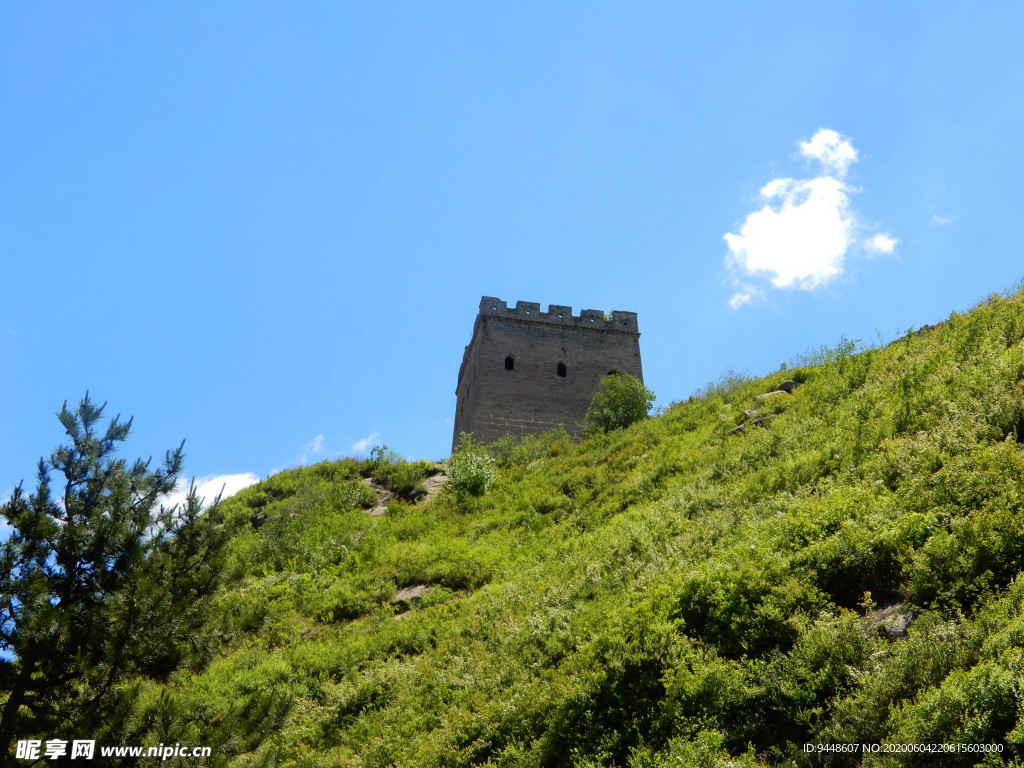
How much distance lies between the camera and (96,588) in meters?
8.29

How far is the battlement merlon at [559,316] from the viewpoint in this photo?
33.1 m

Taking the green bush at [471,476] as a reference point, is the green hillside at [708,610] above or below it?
below

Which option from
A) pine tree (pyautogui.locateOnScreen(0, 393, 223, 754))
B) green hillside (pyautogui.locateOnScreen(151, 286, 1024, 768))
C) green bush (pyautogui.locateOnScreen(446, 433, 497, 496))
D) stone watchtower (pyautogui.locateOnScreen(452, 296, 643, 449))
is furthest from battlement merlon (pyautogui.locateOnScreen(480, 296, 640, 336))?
pine tree (pyautogui.locateOnScreen(0, 393, 223, 754))

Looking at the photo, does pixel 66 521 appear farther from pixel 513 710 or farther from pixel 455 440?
pixel 455 440

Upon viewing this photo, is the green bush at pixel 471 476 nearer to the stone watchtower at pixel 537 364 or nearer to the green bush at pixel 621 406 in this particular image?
the green bush at pixel 621 406

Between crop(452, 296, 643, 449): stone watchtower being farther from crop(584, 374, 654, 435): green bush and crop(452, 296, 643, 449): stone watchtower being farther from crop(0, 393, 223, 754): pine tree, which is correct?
crop(0, 393, 223, 754): pine tree

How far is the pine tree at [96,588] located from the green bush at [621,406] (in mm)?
17889

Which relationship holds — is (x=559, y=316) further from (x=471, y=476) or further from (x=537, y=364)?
(x=471, y=476)

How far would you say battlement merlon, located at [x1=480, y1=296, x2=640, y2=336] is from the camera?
33125 mm

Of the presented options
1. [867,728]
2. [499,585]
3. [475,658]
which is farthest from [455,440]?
[867,728]

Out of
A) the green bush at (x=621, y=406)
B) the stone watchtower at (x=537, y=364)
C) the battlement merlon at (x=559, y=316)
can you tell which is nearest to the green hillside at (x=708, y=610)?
the green bush at (x=621, y=406)

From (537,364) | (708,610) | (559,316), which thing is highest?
(559,316)

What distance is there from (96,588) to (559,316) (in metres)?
26.7

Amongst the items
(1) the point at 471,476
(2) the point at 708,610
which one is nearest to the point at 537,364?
(1) the point at 471,476
